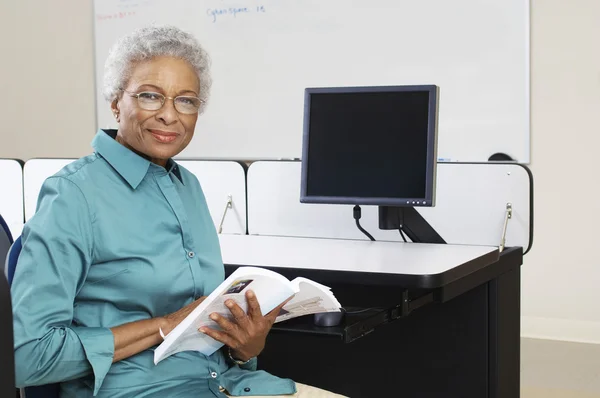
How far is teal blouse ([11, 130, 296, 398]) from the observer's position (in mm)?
1227

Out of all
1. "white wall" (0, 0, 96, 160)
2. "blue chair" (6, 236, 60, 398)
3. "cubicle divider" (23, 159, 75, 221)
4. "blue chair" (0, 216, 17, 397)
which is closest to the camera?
"blue chair" (0, 216, 17, 397)

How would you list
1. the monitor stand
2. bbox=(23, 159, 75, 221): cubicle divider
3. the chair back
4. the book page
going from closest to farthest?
the book page, the chair back, the monitor stand, bbox=(23, 159, 75, 221): cubicle divider

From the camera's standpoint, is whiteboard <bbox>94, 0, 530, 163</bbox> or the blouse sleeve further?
whiteboard <bbox>94, 0, 530, 163</bbox>

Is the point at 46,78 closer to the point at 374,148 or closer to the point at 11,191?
the point at 11,191

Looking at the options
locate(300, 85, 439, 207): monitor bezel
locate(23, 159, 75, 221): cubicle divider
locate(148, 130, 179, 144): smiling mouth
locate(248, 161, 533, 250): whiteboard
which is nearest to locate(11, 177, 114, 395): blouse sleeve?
locate(148, 130, 179, 144): smiling mouth

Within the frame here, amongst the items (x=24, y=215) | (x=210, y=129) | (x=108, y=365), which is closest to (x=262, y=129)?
(x=210, y=129)

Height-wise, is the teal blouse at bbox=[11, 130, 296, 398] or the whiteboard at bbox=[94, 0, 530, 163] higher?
the whiteboard at bbox=[94, 0, 530, 163]

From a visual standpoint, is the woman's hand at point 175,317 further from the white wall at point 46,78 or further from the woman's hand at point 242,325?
the white wall at point 46,78

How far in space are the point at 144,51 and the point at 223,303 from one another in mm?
469

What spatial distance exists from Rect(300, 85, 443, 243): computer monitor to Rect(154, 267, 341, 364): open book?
75 cm

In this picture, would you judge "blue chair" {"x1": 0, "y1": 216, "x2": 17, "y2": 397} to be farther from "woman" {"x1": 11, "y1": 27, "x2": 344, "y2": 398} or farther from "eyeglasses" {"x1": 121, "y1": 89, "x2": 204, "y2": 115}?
"eyeglasses" {"x1": 121, "y1": 89, "x2": 204, "y2": 115}

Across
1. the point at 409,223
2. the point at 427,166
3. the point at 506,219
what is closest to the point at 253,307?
the point at 427,166

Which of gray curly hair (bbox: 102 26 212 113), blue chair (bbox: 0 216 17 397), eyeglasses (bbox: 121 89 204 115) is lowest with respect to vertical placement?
blue chair (bbox: 0 216 17 397)

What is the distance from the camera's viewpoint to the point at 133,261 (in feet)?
4.44
